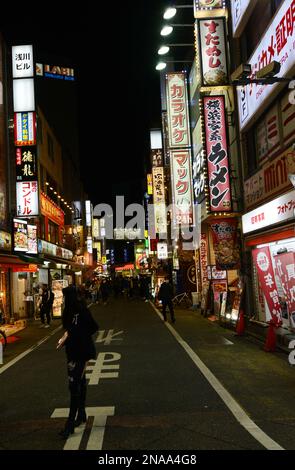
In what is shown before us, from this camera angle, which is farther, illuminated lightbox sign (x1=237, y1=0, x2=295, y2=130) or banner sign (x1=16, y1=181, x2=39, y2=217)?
banner sign (x1=16, y1=181, x2=39, y2=217)

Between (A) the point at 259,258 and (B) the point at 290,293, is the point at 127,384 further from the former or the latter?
(A) the point at 259,258

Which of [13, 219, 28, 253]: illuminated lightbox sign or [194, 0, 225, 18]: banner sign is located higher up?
[194, 0, 225, 18]: banner sign

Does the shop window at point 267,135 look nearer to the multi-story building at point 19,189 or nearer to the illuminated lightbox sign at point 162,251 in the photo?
the multi-story building at point 19,189

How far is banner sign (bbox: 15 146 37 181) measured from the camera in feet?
85.1

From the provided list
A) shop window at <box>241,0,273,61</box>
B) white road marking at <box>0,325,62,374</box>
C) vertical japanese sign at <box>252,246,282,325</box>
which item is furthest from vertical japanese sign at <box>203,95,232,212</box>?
white road marking at <box>0,325,62,374</box>

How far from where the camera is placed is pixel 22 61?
26234 mm

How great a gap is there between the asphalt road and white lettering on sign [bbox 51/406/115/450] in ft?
0.04

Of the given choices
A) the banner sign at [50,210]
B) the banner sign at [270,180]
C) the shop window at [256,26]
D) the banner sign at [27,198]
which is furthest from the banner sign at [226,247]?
the banner sign at [50,210]

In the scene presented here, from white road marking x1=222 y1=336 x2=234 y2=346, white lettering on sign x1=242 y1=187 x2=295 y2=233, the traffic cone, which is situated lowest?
white road marking x1=222 y1=336 x2=234 y2=346

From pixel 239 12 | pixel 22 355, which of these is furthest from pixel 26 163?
pixel 22 355

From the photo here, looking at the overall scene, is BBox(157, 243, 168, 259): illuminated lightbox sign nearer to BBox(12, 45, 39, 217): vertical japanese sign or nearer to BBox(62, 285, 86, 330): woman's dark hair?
BBox(12, 45, 39, 217): vertical japanese sign

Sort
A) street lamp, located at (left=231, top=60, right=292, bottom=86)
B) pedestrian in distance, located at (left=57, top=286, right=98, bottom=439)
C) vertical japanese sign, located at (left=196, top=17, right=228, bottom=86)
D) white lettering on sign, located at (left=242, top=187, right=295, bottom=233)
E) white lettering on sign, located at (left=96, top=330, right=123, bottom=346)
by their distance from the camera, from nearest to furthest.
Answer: pedestrian in distance, located at (left=57, top=286, right=98, bottom=439) → street lamp, located at (left=231, top=60, right=292, bottom=86) → white lettering on sign, located at (left=242, top=187, right=295, bottom=233) → white lettering on sign, located at (left=96, top=330, right=123, bottom=346) → vertical japanese sign, located at (left=196, top=17, right=228, bottom=86)

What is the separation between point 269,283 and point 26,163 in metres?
17.0

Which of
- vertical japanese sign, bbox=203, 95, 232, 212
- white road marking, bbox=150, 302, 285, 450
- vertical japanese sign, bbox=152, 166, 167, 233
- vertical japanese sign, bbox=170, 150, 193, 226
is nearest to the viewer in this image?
white road marking, bbox=150, 302, 285, 450
